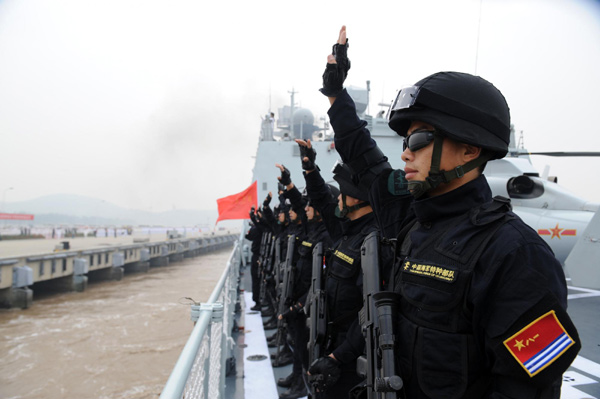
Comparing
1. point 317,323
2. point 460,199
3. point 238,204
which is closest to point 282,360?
point 317,323

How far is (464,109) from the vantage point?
4.18 feet

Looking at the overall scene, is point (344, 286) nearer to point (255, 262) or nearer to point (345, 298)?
point (345, 298)

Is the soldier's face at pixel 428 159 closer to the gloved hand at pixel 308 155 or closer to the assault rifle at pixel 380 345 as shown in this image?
the assault rifle at pixel 380 345

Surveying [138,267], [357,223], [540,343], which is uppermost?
[357,223]

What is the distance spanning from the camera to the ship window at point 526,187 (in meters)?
6.52

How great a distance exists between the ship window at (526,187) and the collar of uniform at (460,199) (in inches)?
234

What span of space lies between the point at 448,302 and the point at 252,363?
14.4ft

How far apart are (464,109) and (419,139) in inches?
6.6

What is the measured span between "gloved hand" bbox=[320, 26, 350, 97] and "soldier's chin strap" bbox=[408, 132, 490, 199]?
31.3 inches

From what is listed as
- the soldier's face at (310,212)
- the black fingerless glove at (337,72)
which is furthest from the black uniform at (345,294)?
the soldier's face at (310,212)

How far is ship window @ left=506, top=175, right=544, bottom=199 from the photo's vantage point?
257 inches

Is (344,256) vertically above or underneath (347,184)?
underneath

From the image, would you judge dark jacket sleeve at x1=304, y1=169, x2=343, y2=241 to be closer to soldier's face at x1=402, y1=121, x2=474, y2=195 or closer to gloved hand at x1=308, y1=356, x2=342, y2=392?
gloved hand at x1=308, y1=356, x2=342, y2=392

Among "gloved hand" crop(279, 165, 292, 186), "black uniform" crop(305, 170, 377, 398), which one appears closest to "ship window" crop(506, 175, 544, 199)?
"gloved hand" crop(279, 165, 292, 186)
